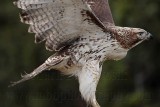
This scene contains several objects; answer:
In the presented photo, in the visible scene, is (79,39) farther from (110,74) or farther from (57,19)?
(110,74)

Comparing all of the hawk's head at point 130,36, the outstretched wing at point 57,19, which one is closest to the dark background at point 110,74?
the hawk's head at point 130,36

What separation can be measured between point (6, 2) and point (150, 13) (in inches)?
137

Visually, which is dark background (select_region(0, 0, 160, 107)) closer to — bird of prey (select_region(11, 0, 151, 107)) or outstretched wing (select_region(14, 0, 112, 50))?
bird of prey (select_region(11, 0, 151, 107))

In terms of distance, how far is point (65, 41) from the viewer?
1259 centimetres

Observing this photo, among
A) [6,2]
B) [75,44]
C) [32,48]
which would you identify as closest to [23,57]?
[32,48]

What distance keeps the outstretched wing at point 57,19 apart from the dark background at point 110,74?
3.40m

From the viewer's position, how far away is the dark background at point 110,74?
55.1ft

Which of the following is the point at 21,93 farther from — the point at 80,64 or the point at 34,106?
the point at 80,64

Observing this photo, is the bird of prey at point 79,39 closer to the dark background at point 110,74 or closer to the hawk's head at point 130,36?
the hawk's head at point 130,36

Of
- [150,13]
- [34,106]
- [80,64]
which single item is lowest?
[34,106]

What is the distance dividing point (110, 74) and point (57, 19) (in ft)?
14.8

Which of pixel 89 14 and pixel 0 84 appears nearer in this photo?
pixel 89 14

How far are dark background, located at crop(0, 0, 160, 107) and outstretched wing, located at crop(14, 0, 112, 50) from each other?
11.2 ft

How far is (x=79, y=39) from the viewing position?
1259cm
